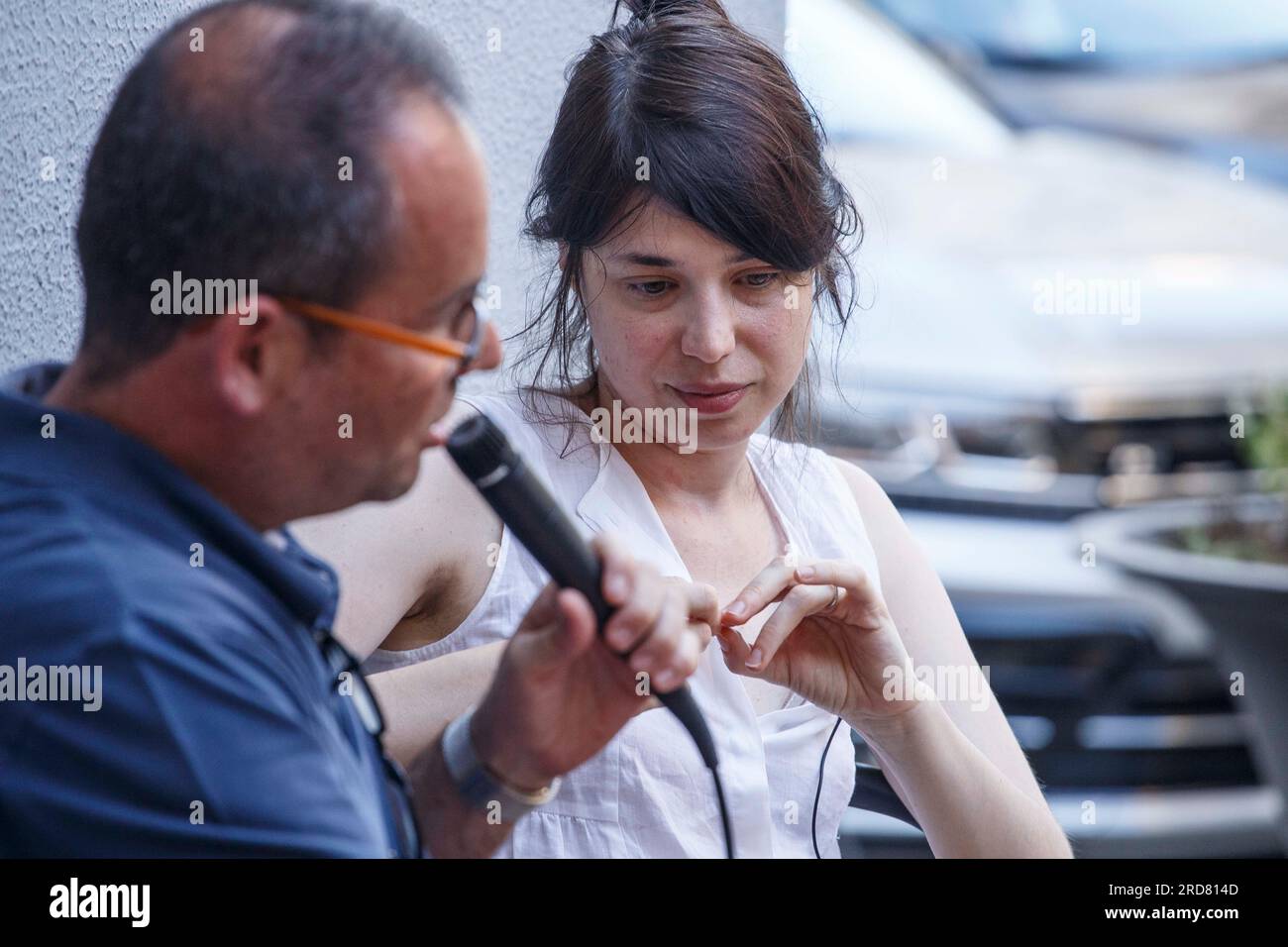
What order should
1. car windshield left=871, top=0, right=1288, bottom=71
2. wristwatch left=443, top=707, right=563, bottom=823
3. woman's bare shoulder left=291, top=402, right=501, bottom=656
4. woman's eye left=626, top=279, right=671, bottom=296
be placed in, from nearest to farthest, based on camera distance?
wristwatch left=443, top=707, right=563, bottom=823
woman's bare shoulder left=291, top=402, right=501, bottom=656
woman's eye left=626, top=279, right=671, bottom=296
car windshield left=871, top=0, right=1288, bottom=71

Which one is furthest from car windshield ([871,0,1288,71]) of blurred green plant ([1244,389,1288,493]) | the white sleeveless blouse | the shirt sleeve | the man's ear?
the shirt sleeve

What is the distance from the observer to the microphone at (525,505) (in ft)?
2.84

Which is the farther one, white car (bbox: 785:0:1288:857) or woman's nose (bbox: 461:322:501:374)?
white car (bbox: 785:0:1288:857)

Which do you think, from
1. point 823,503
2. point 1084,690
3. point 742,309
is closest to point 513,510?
point 742,309

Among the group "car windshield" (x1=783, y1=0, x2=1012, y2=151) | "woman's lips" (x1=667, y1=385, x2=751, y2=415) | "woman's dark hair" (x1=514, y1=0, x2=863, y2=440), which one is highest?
"car windshield" (x1=783, y1=0, x2=1012, y2=151)

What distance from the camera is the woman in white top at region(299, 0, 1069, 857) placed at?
1393mm

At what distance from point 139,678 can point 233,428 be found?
0.17 metres

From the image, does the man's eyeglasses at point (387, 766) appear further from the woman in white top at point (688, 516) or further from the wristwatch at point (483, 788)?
the woman in white top at point (688, 516)

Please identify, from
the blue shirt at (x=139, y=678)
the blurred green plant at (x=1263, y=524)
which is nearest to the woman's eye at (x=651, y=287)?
the blue shirt at (x=139, y=678)

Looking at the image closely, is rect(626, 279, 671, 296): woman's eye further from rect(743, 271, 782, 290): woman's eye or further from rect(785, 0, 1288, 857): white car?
rect(785, 0, 1288, 857): white car

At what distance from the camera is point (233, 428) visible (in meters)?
0.82

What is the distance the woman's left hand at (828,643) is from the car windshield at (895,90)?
184cm

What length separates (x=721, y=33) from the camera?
154cm

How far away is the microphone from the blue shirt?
5.8 inches
